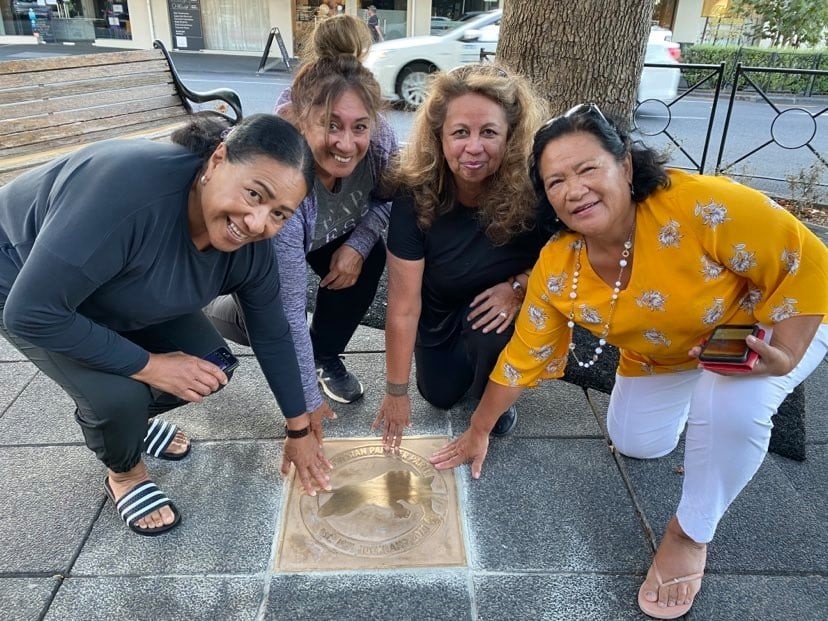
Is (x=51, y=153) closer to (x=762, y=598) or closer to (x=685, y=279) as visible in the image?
(x=685, y=279)

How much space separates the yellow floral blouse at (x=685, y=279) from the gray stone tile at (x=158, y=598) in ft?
3.31

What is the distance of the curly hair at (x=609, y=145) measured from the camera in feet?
5.49

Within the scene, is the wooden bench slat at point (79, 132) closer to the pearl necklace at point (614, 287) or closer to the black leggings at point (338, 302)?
the black leggings at point (338, 302)

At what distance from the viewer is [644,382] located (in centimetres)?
222

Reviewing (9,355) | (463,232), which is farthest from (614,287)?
(9,355)

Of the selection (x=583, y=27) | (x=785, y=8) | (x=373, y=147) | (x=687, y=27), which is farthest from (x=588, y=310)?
(x=687, y=27)

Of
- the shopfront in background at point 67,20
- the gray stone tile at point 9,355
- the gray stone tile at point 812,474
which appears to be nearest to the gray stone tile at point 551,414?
the gray stone tile at point 812,474

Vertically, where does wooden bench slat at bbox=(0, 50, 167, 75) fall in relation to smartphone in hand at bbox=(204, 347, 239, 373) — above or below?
above

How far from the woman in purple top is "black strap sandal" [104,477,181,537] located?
559 mm

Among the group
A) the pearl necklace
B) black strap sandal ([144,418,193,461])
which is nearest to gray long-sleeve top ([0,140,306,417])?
black strap sandal ([144,418,193,461])

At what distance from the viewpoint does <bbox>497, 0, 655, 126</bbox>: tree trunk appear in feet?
10.5

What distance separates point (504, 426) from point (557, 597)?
2.62ft

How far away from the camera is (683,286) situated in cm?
176

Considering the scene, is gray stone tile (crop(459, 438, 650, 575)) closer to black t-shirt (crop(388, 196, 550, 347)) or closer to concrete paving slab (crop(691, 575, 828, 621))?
concrete paving slab (crop(691, 575, 828, 621))
